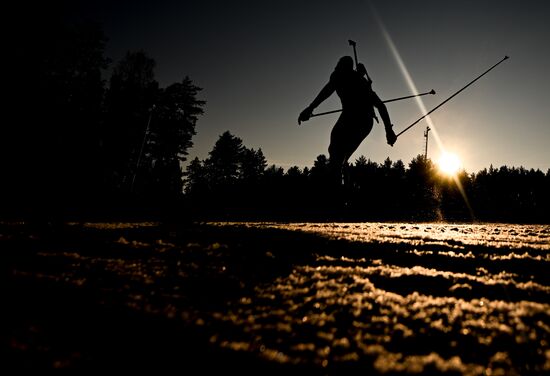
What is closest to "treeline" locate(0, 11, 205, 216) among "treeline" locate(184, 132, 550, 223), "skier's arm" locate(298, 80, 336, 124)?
"treeline" locate(184, 132, 550, 223)

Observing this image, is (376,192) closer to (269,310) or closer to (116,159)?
(116,159)

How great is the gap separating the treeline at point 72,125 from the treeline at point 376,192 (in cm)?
906

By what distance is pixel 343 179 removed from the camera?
7.72 meters

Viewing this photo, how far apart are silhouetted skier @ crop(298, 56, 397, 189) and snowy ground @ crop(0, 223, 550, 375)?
3511 millimetres

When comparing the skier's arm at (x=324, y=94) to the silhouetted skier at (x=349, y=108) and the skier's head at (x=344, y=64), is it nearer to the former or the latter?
the silhouetted skier at (x=349, y=108)

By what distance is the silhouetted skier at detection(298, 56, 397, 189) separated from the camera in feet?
22.7

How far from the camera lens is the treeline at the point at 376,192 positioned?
43.9 m

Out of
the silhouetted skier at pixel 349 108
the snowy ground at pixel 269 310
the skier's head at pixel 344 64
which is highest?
the skier's head at pixel 344 64

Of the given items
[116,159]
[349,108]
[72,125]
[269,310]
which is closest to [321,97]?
[349,108]

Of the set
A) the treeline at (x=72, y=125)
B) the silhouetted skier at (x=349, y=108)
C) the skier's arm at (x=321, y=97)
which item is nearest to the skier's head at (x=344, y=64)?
the silhouetted skier at (x=349, y=108)

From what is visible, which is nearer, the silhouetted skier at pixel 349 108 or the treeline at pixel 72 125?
the silhouetted skier at pixel 349 108

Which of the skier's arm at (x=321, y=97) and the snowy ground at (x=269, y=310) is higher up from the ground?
the skier's arm at (x=321, y=97)

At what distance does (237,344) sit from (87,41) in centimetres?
4387

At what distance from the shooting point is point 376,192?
56594 mm
